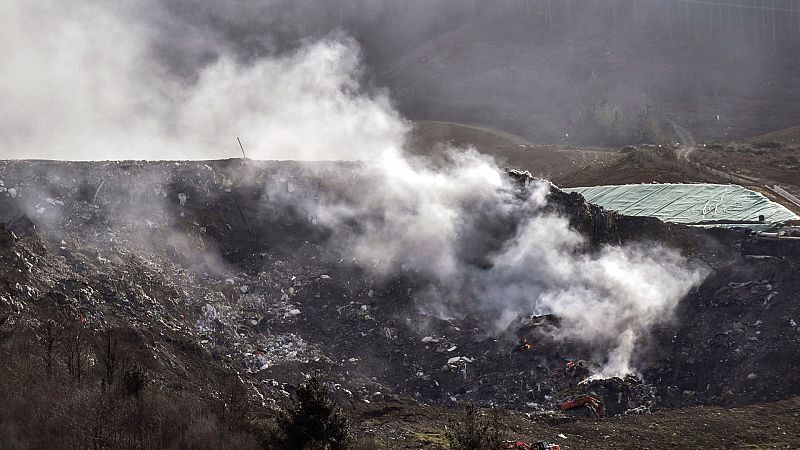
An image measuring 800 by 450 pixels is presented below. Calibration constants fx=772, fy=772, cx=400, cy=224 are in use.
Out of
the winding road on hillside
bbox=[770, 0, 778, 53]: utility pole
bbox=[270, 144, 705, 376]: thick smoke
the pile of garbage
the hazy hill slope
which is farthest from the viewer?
bbox=[770, 0, 778, 53]: utility pole

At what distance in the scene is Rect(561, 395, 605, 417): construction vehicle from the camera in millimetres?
24422

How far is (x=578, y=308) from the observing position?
29188mm

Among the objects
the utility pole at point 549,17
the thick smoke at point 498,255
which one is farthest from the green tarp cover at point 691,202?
the utility pole at point 549,17

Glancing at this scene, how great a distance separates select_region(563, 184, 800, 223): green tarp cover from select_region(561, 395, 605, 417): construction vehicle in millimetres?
13568

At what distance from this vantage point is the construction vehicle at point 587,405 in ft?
80.1

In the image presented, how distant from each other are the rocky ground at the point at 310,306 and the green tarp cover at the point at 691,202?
2.91m

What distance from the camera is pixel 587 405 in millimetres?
24578

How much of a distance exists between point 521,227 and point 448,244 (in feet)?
10.8

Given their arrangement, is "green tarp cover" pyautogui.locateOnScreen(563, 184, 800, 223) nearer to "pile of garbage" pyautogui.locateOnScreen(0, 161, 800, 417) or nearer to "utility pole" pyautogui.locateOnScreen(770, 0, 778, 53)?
"pile of garbage" pyautogui.locateOnScreen(0, 161, 800, 417)

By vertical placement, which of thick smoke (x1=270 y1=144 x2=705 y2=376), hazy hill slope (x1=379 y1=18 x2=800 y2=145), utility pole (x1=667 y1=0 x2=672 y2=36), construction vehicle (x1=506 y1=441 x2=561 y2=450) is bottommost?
construction vehicle (x1=506 y1=441 x2=561 y2=450)

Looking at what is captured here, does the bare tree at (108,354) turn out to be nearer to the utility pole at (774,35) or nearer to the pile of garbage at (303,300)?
the pile of garbage at (303,300)

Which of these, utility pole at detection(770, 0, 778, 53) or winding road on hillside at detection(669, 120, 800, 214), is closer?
winding road on hillside at detection(669, 120, 800, 214)

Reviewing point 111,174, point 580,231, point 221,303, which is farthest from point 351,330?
point 111,174

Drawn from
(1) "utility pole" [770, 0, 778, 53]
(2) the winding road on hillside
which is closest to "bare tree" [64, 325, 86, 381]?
(2) the winding road on hillside
